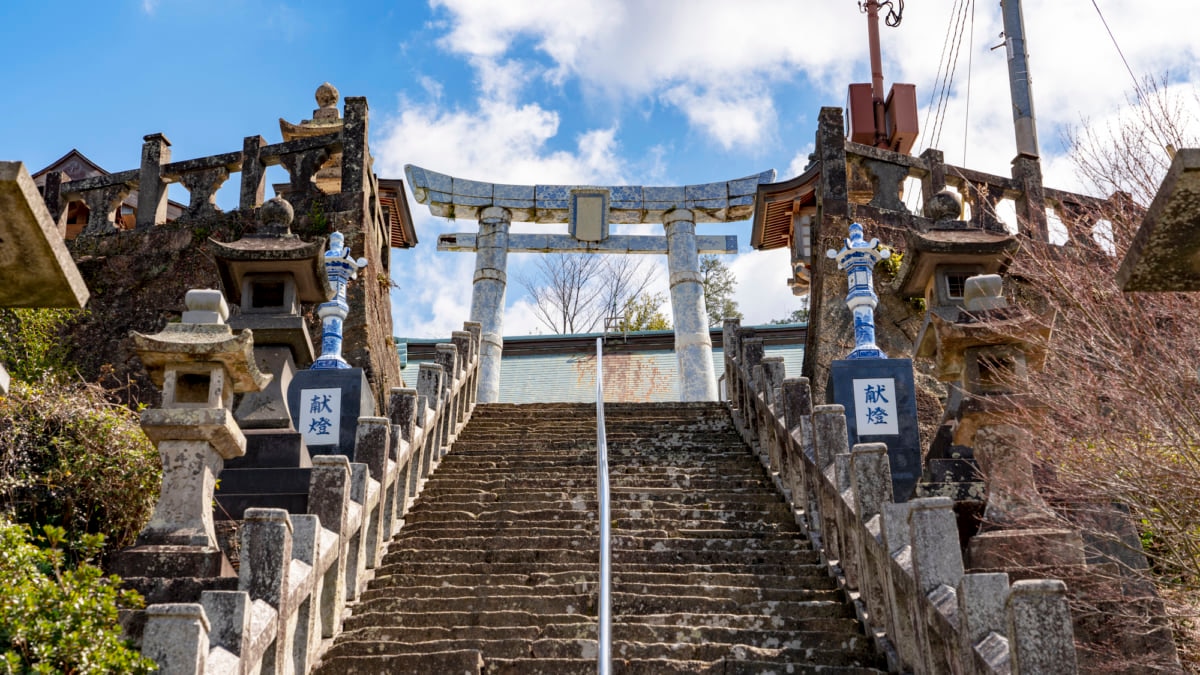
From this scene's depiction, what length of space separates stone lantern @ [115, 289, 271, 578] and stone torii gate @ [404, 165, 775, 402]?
38.5 ft

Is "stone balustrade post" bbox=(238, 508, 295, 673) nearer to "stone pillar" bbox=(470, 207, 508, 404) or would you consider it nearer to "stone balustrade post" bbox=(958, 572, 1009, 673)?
"stone balustrade post" bbox=(958, 572, 1009, 673)

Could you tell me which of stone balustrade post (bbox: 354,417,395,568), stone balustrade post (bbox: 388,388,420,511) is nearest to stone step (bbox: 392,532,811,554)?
stone balustrade post (bbox: 354,417,395,568)

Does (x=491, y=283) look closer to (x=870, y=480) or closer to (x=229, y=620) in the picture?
(x=870, y=480)

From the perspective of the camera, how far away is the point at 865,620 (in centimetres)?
781

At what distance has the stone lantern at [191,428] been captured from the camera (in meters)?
7.35

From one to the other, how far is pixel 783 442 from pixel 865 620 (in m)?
3.23

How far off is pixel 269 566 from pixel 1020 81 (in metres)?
15.6

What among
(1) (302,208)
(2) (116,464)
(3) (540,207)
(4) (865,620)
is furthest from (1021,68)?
(2) (116,464)

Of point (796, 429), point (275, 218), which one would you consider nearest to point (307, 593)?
point (796, 429)

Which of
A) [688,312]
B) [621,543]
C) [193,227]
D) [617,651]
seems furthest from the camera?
[688,312]

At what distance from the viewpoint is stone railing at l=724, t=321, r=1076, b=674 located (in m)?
5.54

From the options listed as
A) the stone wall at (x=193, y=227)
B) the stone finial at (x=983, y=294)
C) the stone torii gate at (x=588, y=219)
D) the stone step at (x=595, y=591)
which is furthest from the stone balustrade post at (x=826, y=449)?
the stone torii gate at (x=588, y=219)

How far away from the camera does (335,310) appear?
1271 cm

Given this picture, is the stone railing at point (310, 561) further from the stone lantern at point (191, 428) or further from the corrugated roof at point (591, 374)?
the corrugated roof at point (591, 374)
